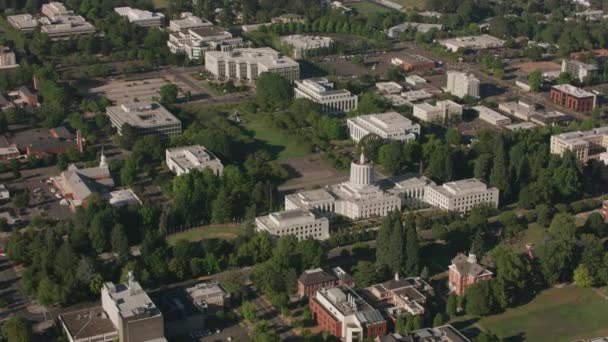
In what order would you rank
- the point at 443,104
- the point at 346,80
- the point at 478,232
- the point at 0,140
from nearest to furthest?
1. the point at 478,232
2. the point at 0,140
3. the point at 443,104
4. the point at 346,80

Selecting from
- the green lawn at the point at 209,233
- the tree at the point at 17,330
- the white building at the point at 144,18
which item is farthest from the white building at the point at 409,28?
the tree at the point at 17,330

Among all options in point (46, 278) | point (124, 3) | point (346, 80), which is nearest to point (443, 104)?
point (346, 80)

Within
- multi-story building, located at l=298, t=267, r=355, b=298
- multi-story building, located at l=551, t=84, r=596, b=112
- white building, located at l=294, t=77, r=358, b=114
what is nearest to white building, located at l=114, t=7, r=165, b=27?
white building, located at l=294, t=77, r=358, b=114

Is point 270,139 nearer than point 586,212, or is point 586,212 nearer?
point 586,212

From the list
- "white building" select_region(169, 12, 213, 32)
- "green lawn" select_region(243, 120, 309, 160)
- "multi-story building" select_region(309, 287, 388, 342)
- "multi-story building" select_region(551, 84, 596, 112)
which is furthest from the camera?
"white building" select_region(169, 12, 213, 32)

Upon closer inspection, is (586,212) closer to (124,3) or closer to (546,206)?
(546,206)

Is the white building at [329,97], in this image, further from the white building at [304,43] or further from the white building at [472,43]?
the white building at [472,43]

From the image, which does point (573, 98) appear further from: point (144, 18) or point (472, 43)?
point (144, 18)

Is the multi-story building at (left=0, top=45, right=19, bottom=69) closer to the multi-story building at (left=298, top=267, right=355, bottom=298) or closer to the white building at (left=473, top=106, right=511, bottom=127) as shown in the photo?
the white building at (left=473, top=106, right=511, bottom=127)
